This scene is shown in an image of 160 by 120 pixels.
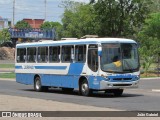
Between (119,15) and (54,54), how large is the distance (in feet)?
88.5

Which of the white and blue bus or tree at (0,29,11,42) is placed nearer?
the white and blue bus

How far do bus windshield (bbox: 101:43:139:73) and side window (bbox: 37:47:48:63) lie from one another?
5.63 metres

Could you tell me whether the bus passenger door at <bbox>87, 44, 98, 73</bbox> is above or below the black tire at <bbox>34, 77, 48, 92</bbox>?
above

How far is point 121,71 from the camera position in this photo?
23.3 m

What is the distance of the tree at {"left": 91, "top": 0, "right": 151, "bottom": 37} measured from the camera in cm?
5341

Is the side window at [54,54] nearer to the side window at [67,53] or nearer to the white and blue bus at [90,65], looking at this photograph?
the white and blue bus at [90,65]

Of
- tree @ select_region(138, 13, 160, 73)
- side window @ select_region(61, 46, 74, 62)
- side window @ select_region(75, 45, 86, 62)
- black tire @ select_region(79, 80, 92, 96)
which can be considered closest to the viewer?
black tire @ select_region(79, 80, 92, 96)

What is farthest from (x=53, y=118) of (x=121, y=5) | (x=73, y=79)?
(x=121, y=5)

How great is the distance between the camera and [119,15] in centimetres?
5328

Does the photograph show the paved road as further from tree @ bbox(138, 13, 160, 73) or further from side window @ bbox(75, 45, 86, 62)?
tree @ bbox(138, 13, 160, 73)

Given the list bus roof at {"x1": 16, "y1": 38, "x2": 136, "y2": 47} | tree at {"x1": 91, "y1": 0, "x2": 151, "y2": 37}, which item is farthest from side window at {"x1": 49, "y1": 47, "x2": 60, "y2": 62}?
tree at {"x1": 91, "y1": 0, "x2": 151, "y2": 37}

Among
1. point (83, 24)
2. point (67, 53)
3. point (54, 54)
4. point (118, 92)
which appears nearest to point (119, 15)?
point (83, 24)

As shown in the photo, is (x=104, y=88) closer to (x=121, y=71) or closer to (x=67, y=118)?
(x=121, y=71)

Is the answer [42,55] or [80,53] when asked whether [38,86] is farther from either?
[80,53]
